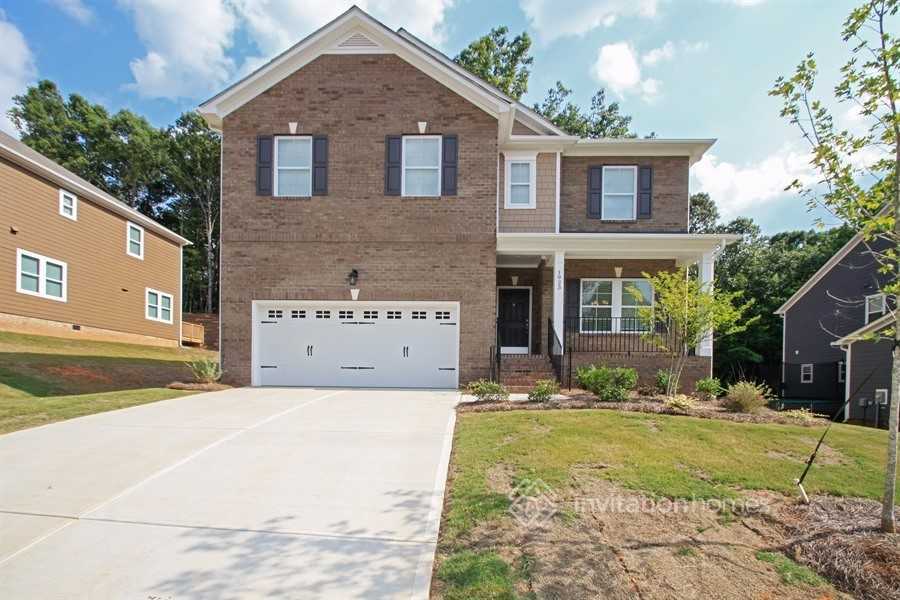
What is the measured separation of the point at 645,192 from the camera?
14.7 metres

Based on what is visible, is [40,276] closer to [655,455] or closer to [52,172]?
[52,172]

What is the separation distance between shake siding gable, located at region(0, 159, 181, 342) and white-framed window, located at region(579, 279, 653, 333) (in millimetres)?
18453

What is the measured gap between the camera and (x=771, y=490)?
5.20 m

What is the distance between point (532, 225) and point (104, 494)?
37.7 feet

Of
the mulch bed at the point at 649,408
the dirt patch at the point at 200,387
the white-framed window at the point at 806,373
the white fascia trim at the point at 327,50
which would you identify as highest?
the white fascia trim at the point at 327,50

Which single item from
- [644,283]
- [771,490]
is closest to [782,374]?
[644,283]

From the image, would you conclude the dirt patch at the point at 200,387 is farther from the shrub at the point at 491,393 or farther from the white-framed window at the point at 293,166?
the shrub at the point at 491,393

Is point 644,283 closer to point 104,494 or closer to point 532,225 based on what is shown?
point 532,225

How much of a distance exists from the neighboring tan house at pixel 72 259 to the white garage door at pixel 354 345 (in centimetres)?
1009

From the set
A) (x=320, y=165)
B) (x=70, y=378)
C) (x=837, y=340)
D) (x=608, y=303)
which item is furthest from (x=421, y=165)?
(x=837, y=340)

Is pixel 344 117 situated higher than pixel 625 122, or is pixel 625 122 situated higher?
pixel 625 122

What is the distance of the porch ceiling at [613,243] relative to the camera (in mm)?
12617

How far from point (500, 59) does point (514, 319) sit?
19.5 metres

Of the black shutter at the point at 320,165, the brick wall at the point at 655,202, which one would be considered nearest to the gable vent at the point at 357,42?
the black shutter at the point at 320,165
